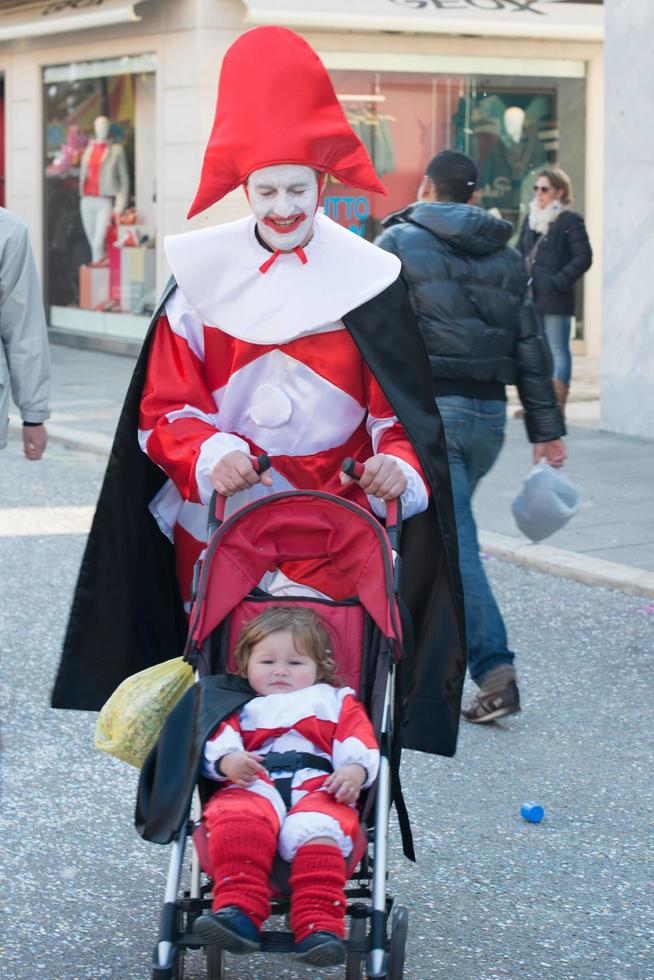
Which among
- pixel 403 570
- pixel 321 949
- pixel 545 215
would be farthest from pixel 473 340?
pixel 545 215

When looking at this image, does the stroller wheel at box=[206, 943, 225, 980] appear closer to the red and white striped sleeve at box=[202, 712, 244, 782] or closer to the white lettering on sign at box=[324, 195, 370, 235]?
the red and white striped sleeve at box=[202, 712, 244, 782]

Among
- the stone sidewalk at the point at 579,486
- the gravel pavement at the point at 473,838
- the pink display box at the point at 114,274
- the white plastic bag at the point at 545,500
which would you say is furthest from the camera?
the pink display box at the point at 114,274

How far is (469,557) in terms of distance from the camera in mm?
5938

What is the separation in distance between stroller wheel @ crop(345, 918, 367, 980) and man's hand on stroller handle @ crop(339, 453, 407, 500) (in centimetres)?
91

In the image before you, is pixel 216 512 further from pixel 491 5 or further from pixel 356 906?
pixel 491 5

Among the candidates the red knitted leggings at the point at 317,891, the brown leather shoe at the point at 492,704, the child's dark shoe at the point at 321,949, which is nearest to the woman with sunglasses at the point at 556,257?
the brown leather shoe at the point at 492,704

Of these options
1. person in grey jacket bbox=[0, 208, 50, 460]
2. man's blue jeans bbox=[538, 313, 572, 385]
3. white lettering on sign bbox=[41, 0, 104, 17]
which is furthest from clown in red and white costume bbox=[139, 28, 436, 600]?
white lettering on sign bbox=[41, 0, 104, 17]

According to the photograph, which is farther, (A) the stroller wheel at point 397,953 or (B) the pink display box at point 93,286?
(B) the pink display box at point 93,286

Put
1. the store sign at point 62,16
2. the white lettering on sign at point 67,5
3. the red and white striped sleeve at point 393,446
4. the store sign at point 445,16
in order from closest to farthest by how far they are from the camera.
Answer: the red and white striped sleeve at point 393,446 < the store sign at point 445,16 < the store sign at point 62,16 < the white lettering on sign at point 67,5

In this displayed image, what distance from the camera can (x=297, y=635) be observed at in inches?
139

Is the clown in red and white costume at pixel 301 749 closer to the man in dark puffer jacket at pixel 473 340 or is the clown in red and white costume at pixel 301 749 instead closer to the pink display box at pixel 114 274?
the man in dark puffer jacket at pixel 473 340

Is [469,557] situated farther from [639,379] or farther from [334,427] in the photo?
[639,379]

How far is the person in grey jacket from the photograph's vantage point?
18.0ft

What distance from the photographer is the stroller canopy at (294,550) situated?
3.58m
